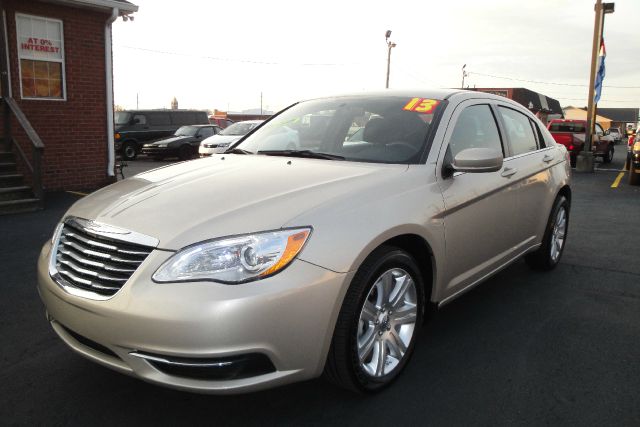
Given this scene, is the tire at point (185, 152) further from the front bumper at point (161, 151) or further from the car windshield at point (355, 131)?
the car windshield at point (355, 131)

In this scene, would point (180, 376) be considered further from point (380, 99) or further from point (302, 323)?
point (380, 99)

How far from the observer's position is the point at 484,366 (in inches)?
126

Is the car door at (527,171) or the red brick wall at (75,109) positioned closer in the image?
the car door at (527,171)

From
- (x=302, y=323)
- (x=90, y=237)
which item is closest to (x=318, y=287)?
(x=302, y=323)

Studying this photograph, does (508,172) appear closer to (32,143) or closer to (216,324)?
(216,324)

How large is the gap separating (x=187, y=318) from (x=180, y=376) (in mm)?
288

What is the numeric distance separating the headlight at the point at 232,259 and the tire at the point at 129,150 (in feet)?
61.4

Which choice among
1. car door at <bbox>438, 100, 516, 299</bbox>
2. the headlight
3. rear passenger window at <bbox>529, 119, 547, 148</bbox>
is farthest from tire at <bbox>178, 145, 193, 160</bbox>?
the headlight

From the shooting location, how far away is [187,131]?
2000cm

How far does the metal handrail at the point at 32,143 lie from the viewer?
798cm

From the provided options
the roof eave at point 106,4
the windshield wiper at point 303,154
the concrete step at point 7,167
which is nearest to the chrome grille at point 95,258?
the windshield wiper at point 303,154

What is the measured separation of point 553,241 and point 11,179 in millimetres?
7578

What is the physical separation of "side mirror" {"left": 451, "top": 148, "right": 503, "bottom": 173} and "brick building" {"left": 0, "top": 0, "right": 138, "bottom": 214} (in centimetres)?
769

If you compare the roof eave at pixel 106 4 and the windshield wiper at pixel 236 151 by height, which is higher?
the roof eave at pixel 106 4
